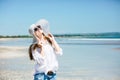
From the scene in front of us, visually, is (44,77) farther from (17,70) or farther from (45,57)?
(17,70)

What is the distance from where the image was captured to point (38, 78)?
2836 mm

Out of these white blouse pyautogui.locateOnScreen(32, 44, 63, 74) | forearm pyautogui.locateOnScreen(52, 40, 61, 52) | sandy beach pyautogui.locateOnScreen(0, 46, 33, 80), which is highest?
forearm pyautogui.locateOnScreen(52, 40, 61, 52)

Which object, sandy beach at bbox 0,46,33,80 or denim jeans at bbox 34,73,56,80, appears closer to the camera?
denim jeans at bbox 34,73,56,80

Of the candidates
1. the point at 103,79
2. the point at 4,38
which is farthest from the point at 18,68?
the point at 4,38

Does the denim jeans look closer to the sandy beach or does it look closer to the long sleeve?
the long sleeve

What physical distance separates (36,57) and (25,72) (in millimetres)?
2527

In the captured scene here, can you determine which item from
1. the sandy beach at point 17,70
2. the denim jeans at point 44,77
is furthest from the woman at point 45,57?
the sandy beach at point 17,70

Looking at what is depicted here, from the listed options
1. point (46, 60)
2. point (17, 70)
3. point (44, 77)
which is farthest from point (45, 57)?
point (17, 70)

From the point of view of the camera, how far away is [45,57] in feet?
9.34

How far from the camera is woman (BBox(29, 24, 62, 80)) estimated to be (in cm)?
284

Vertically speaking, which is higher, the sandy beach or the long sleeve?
the long sleeve

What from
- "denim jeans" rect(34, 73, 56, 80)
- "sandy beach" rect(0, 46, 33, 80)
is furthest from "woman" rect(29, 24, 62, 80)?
"sandy beach" rect(0, 46, 33, 80)

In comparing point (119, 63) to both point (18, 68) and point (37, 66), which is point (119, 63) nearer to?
point (18, 68)

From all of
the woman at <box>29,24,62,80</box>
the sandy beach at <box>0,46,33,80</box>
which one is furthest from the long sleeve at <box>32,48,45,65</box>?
the sandy beach at <box>0,46,33,80</box>
